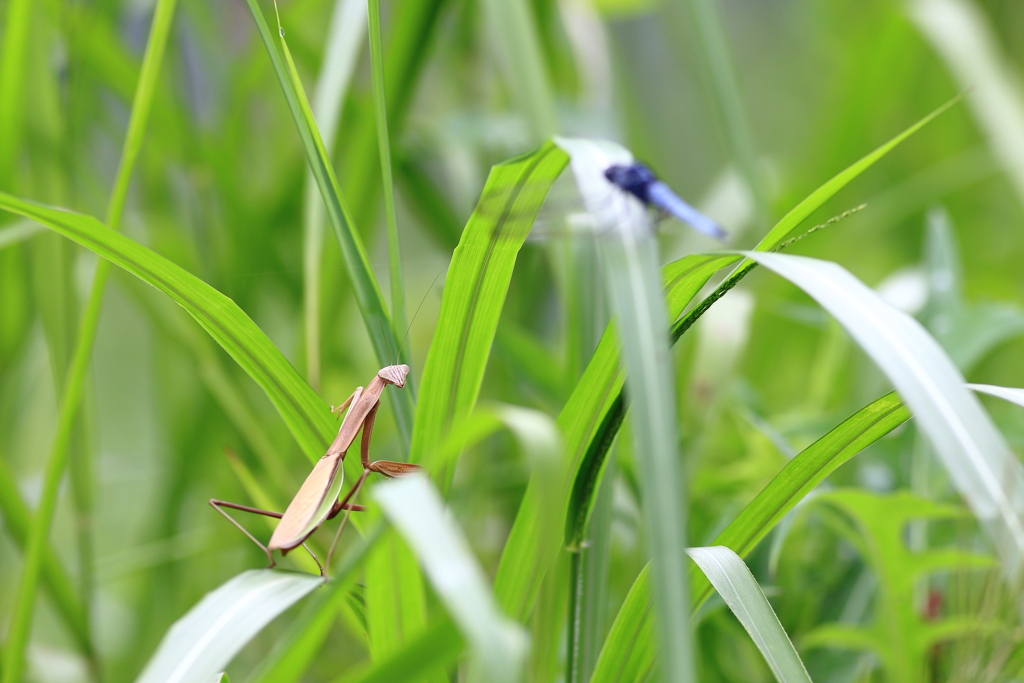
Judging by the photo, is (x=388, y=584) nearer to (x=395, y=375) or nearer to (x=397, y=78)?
(x=395, y=375)

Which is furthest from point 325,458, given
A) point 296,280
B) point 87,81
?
point 87,81

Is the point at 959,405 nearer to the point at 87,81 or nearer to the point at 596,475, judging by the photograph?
the point at 596,475

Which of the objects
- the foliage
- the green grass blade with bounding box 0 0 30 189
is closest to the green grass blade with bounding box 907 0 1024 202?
the foliage

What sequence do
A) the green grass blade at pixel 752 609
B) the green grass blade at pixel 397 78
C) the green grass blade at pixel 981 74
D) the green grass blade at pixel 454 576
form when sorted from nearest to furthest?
the green grass blade at pixel 454 576, the green grass blade at pixel 752 609, the green grass blade at pixel 397 78, the green grass blade at pixel 981 74

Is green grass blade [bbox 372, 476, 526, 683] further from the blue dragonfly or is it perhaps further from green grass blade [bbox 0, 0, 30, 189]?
green grass blade [bbox 0, 0, 30, 189]

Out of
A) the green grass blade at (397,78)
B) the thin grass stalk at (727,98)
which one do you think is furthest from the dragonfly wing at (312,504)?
the thin grass stalk at (727,98)

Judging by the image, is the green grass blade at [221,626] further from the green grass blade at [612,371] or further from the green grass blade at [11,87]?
the green grass blade at [11,87]
